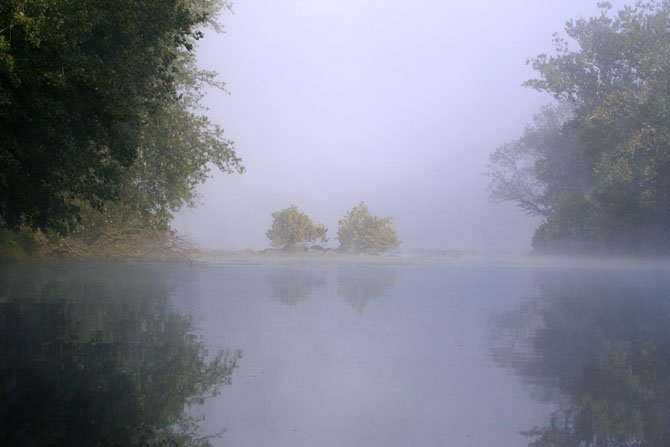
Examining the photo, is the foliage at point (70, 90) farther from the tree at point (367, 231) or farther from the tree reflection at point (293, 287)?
the tree at point (367, 231)

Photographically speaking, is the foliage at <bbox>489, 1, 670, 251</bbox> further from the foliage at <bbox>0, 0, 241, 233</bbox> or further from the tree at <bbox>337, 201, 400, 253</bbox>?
the foliage at <bbox>0, 0, 241, 233</bbox>

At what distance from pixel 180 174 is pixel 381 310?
812cm

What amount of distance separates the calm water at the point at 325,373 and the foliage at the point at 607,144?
22.8m

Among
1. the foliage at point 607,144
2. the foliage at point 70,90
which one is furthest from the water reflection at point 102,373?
the foliage at point 607,144

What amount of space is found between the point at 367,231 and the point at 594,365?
4042 cm

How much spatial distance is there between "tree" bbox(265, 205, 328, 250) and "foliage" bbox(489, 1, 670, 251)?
612 inches

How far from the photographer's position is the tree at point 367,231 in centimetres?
4859

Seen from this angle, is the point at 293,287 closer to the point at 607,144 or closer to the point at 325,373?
the point at 325,373

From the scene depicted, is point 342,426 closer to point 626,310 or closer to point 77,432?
point 77,432

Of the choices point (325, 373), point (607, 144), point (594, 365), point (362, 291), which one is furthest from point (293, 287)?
point (607, 144)

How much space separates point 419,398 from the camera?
6496 mm

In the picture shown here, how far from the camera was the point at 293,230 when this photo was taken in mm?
46438

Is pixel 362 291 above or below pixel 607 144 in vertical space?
below

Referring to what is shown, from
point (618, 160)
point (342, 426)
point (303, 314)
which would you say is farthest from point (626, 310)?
point (618, 160)
